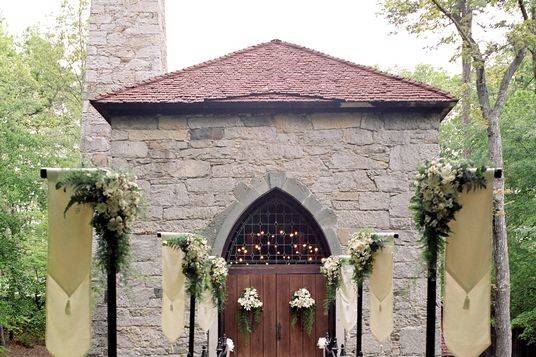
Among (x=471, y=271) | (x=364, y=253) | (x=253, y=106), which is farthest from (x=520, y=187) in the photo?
(x=471, y=271)

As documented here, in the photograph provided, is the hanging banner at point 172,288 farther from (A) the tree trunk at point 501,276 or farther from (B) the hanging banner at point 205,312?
(A) the tree trunk at point 501,276

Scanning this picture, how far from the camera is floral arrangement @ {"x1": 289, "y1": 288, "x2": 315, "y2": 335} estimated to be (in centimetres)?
862

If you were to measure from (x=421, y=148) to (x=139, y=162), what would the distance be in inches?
177

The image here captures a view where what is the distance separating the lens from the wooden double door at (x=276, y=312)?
877 cm

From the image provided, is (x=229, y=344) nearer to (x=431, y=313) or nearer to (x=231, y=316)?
(x=231, y=316)

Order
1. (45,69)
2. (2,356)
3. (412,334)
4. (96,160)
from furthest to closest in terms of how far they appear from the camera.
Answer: (45,69) < (2,356) < (96,160) < (412,334)

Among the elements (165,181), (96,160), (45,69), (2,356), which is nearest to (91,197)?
(165,181)

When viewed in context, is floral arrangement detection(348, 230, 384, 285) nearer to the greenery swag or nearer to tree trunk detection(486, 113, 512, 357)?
the greenery swag

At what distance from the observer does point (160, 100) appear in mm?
8688

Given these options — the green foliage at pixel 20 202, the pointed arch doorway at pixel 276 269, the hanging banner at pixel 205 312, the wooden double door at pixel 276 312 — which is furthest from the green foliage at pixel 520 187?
the green foliage at pixel 20 202

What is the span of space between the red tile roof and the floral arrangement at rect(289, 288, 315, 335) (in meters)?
3.05

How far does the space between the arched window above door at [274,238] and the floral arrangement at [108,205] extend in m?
4.83

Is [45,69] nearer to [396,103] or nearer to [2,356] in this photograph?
[2,356]

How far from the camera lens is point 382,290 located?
6.87 metres
